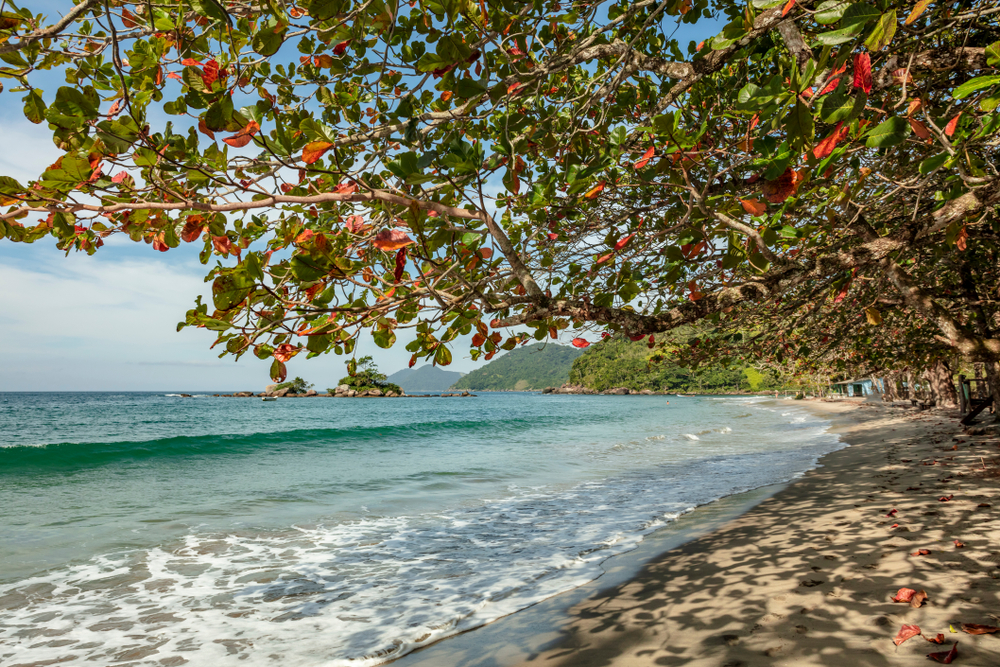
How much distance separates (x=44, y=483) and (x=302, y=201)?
1475cm

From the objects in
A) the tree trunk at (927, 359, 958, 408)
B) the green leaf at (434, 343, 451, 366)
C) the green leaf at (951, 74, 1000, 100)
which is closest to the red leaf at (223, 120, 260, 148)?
the green leaf at (434, 343, 451, 366)

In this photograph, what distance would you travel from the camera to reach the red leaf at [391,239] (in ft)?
6.30

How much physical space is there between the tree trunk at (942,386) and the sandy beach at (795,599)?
14.2 m

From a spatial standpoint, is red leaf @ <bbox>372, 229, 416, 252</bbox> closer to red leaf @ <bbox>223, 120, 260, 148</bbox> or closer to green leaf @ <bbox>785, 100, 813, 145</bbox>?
red leaf @ <bbox>223, 120, 260, 148</bbox>

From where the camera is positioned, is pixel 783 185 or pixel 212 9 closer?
pixel 212 9

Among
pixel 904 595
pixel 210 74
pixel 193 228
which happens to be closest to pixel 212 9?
pixel 210 74

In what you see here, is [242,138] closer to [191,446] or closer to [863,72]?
[863,72]

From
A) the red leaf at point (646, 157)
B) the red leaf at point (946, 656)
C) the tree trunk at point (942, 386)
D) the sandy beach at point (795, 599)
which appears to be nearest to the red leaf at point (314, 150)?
the red leaf at point (646, 157)

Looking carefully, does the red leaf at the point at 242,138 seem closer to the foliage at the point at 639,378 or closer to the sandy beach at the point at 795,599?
the sandy beach at the point at 795,599

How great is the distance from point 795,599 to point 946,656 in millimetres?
983

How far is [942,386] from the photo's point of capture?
18422mm

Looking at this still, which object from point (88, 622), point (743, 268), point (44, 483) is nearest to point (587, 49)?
point (743, 268)

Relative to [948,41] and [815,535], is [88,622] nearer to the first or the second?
[815,535]

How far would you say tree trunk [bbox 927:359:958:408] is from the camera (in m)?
17.0
